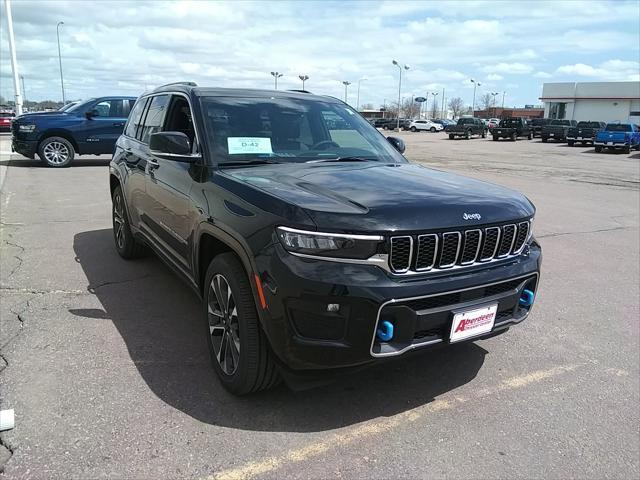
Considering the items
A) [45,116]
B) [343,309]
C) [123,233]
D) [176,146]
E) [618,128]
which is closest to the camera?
[343,309]

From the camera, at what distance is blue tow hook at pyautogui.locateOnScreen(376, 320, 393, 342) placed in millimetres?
2672

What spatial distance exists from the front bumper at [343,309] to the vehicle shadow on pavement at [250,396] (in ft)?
0.82

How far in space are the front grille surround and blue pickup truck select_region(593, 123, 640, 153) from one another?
34298 millimetres

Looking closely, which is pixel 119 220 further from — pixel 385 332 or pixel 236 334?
pixel 385 332

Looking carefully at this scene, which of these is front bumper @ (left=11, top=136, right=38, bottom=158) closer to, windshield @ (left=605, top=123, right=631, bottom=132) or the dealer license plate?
the dealer license plate

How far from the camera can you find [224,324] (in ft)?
10.8

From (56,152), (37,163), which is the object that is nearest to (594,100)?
(37,163)

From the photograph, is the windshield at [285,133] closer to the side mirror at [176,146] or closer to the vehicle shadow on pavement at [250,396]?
the side mirror at [176,146]

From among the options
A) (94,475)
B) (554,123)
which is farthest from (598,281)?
(554,123)

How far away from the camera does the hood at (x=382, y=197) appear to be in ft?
8.83

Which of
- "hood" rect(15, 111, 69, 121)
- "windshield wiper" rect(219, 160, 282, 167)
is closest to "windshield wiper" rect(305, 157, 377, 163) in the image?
"windshield wiper" rect(219, 160, 282, 167)

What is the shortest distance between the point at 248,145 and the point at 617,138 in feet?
114

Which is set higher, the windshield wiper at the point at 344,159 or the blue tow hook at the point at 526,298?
the windshield wiper at the point at 344,159

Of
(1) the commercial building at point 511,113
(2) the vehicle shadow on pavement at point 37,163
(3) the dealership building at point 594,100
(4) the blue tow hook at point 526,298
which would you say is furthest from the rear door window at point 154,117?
(1) the commercial building at point 511,113
